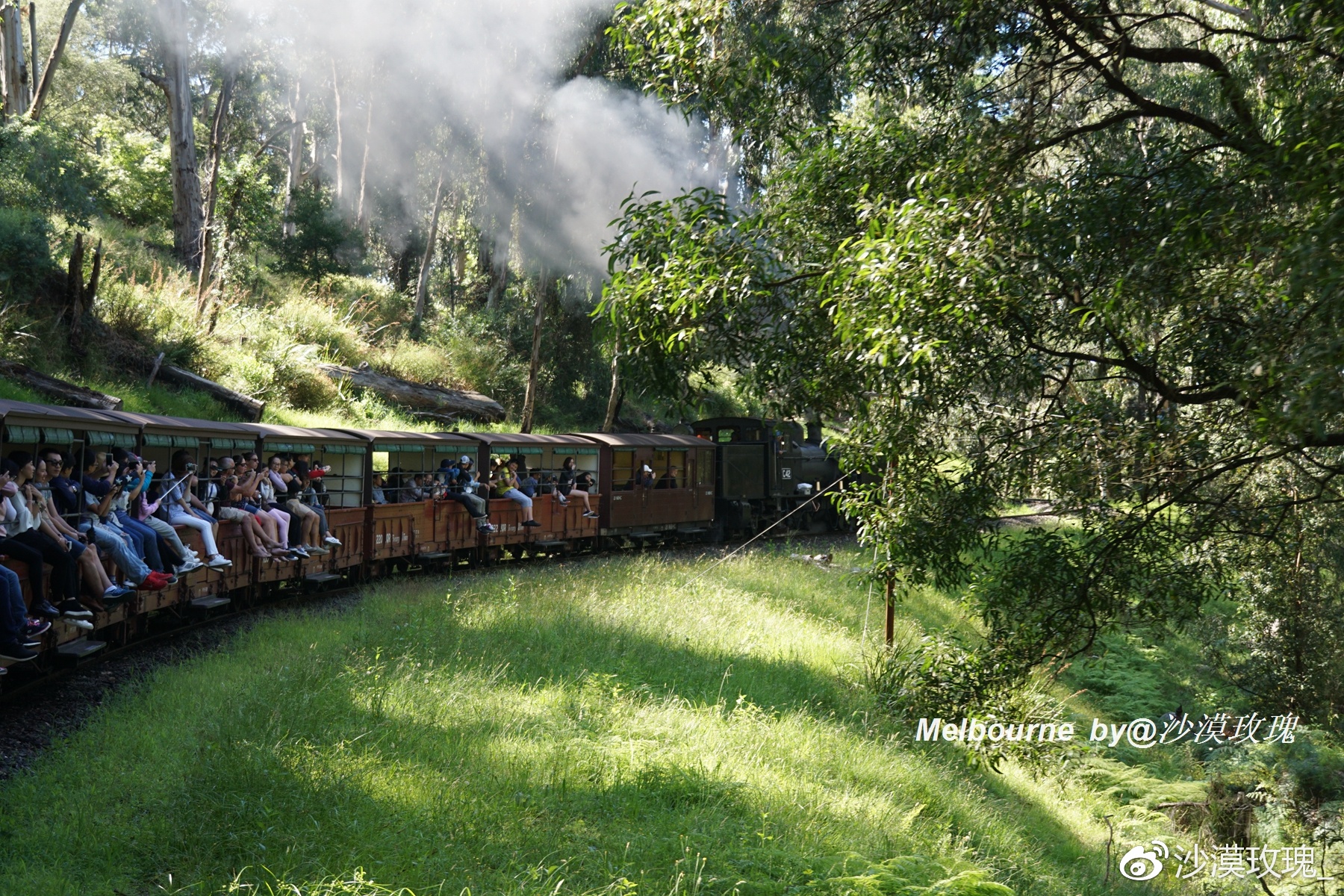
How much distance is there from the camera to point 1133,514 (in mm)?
6625

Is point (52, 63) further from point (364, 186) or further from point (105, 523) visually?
point (105, 523)

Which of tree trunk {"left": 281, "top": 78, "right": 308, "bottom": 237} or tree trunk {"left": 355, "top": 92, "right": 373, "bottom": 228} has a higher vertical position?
tree trunk {"left": 281, "top": 78, "right": 308, "bottom": 237}

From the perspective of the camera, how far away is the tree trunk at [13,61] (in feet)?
83.3

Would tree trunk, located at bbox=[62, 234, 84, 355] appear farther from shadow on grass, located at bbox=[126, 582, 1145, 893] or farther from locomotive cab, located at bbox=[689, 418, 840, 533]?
shadow on grass, located at bbox=[126, 582, 1145, 893]

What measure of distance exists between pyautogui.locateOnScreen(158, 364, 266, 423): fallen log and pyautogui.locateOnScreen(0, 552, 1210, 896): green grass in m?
10.3

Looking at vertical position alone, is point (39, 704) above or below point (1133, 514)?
below

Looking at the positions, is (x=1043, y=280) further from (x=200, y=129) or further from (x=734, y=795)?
(x=200, y=129)

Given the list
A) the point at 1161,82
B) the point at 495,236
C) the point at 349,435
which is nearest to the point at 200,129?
the point at 495,236

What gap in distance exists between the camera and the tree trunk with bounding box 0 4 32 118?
25.4 m

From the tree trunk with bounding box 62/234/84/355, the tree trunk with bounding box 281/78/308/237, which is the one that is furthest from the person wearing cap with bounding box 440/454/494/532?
the tree trunk with bounding box 281/78/308/237

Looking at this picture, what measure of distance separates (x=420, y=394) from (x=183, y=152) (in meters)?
8.48

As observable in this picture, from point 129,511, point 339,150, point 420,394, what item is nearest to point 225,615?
point 129,511

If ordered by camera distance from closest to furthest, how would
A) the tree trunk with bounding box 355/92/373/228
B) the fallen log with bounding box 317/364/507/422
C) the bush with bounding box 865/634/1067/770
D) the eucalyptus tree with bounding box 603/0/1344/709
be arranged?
the eucalyptus tree with bounding box 603/0/1344/709, the bush with bounding box 865/634/1067/770, the fallen log with bounding box 317/364/507/422, the tree trunk with bounding box 355/92/373/228

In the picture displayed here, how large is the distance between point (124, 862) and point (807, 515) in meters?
21.3
